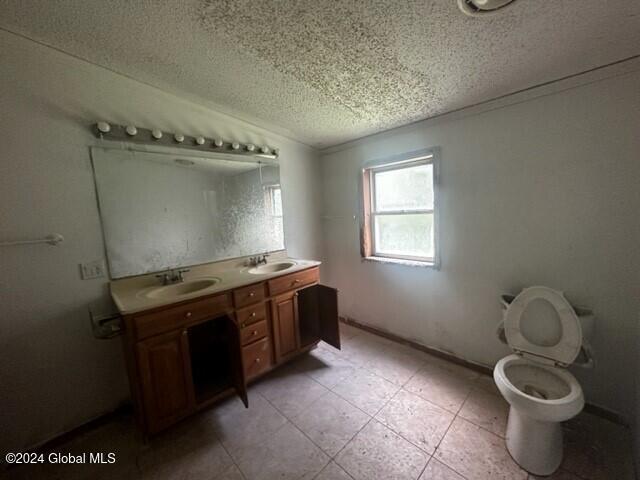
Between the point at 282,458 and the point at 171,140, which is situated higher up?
the point at 171,140

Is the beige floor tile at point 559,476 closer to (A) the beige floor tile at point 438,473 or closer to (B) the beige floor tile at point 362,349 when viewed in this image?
(A) the beige floor tile at point 438,473

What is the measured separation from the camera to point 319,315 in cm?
231

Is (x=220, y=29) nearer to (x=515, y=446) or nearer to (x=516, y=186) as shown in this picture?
(x=516, y=186)

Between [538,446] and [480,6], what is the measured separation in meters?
2.04

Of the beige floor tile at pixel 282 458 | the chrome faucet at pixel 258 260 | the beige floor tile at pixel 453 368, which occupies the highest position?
the chrome faucet at pixel 258 260

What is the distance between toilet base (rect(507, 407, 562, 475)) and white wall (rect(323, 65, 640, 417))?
61 cm

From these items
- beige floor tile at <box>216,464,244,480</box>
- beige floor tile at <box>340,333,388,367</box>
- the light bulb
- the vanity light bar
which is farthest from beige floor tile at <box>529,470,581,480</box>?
the light bulb

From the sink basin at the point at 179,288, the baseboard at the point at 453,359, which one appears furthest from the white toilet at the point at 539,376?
the sink basin at the point at 179,288

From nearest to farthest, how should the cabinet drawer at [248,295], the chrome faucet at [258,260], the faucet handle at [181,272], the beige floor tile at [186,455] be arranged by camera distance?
the beige floor tile at [186,455] → the cabinet drawer at [248,295] → the faucet handle at [181,272] → the chrome faucet at [258,260]

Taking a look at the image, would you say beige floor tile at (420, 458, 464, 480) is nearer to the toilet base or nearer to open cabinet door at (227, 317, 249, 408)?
the toilet base

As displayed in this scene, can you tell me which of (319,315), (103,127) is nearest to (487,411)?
(319,315)

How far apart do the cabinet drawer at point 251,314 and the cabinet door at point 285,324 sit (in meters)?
0.09

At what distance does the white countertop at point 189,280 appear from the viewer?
1379 millimetres

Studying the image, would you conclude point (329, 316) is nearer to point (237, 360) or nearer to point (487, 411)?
point (237, 360)
